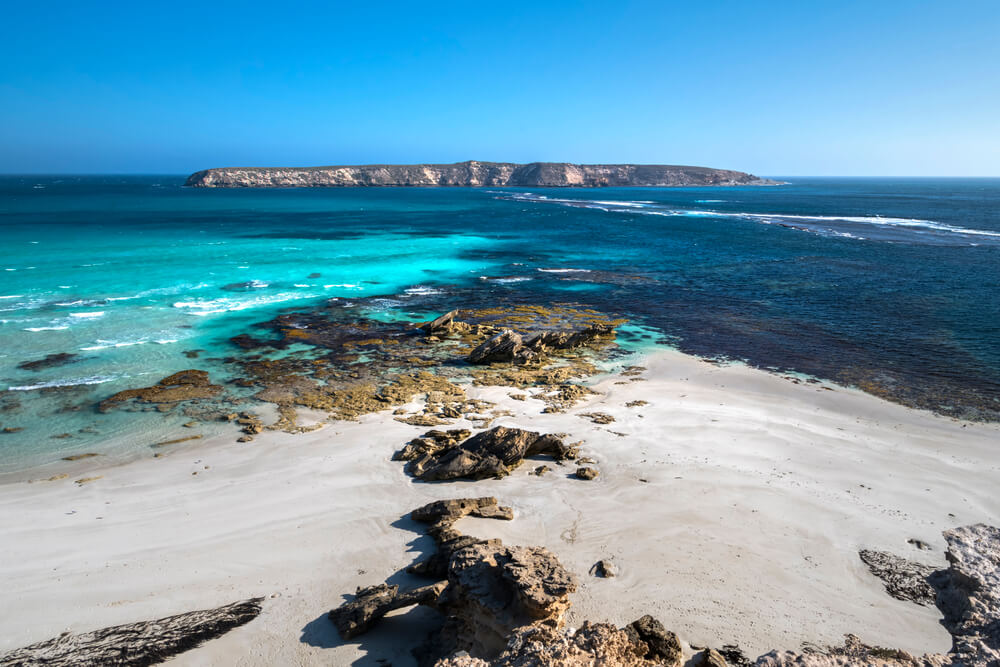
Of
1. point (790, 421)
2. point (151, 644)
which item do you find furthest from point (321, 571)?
point (790, 421)

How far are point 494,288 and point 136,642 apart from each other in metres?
31.7

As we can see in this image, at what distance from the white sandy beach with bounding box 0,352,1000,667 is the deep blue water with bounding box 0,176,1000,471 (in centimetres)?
441

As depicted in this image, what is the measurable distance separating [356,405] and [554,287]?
76.2 ft

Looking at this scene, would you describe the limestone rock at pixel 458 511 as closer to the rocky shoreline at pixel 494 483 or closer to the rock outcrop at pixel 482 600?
the rocky shoreline at pixel 494 483

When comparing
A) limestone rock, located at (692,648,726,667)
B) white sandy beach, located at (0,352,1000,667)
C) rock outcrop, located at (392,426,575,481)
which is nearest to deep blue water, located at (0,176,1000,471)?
white sandy beach, located at (0,352,1000,667)

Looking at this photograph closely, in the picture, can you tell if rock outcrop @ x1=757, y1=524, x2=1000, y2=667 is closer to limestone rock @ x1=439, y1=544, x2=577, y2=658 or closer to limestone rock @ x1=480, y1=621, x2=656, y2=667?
limestone rock @ x1=480, y1=621, x2=656, y2=667

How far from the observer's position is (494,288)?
3825 centimetres

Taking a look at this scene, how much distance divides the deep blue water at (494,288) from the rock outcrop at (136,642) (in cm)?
881

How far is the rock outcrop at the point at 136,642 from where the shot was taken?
780 centimetres

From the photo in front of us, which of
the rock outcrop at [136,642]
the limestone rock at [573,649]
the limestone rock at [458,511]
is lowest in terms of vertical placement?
the rock outcrop at [136,642]

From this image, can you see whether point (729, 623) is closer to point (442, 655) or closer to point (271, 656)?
point (442, 655)

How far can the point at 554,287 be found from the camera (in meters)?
38.7

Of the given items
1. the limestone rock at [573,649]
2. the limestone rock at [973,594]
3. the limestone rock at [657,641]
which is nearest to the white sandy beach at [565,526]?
the limestone rock at [973,594]

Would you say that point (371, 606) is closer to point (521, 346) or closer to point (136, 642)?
point (136, 642)
